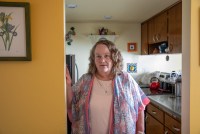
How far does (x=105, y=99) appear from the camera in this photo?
4.51 ft

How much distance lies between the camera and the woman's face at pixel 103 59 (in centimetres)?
138

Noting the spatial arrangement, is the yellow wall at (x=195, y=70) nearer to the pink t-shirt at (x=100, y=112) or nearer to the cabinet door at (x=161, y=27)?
the pink t-shirt at (x=100, y=112)

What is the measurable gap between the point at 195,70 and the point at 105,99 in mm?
653

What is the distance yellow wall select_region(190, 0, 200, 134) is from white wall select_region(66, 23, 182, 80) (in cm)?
251

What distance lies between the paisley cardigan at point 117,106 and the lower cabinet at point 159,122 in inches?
33.0

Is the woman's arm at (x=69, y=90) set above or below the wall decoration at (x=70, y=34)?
below

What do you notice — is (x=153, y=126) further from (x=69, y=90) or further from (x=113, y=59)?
(x=69, y=90)

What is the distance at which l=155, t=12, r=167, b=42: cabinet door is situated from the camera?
2988 millimetres

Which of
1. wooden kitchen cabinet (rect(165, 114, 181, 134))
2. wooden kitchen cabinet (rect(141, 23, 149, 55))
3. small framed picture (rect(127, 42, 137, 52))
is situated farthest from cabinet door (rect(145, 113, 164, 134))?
small framed picture (rect(127, 42, 137, 52))

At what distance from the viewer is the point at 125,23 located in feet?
13.2

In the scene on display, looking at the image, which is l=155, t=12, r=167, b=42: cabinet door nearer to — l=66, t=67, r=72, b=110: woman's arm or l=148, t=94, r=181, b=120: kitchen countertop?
l=148, t=94, r=181, b=120: kitchen countertop

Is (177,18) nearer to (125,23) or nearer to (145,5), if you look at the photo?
(145,5)

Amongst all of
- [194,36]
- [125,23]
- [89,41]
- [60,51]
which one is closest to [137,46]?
[125,23]

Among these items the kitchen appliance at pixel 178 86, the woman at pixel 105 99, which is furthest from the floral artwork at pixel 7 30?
the kitchen appliance at pixel 178 86
